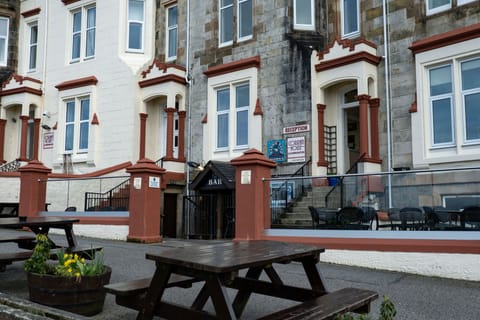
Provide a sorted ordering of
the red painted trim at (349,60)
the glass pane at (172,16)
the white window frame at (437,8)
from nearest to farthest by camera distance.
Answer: the white window frame at (437,8) < the red painted trim at (349,60) < the glass pane at (172,16)

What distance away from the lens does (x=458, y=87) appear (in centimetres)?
1195

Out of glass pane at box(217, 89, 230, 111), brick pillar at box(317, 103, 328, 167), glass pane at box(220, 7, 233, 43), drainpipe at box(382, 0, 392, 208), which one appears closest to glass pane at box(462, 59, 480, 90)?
drainpipe at box(382, 0, 392, 208)

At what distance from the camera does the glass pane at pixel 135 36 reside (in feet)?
63.7

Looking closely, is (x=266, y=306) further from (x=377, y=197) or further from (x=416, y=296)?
(x=377, y=197)

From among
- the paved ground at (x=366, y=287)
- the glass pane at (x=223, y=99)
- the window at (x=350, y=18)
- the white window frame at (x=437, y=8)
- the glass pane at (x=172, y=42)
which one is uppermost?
the glass pane at (x=172, y=42)

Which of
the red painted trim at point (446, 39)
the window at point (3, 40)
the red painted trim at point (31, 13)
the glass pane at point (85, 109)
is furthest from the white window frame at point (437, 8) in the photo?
the window at point (3, 40)

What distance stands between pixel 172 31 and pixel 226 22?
9.94 feet

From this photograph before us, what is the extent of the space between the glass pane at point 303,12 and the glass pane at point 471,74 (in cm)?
520

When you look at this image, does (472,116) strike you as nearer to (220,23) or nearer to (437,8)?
(437,8)

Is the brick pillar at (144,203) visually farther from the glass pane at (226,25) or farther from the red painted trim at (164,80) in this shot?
the glass pane at (226,25)

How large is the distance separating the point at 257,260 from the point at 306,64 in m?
11.7

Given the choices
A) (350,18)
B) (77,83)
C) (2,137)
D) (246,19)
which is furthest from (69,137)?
(350,18)

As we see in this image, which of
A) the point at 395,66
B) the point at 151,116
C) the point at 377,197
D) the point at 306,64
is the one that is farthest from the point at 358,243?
the point at 151,116

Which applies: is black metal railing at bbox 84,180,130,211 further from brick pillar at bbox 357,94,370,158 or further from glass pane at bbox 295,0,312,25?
glass pane at bbox 295,0,312,25
